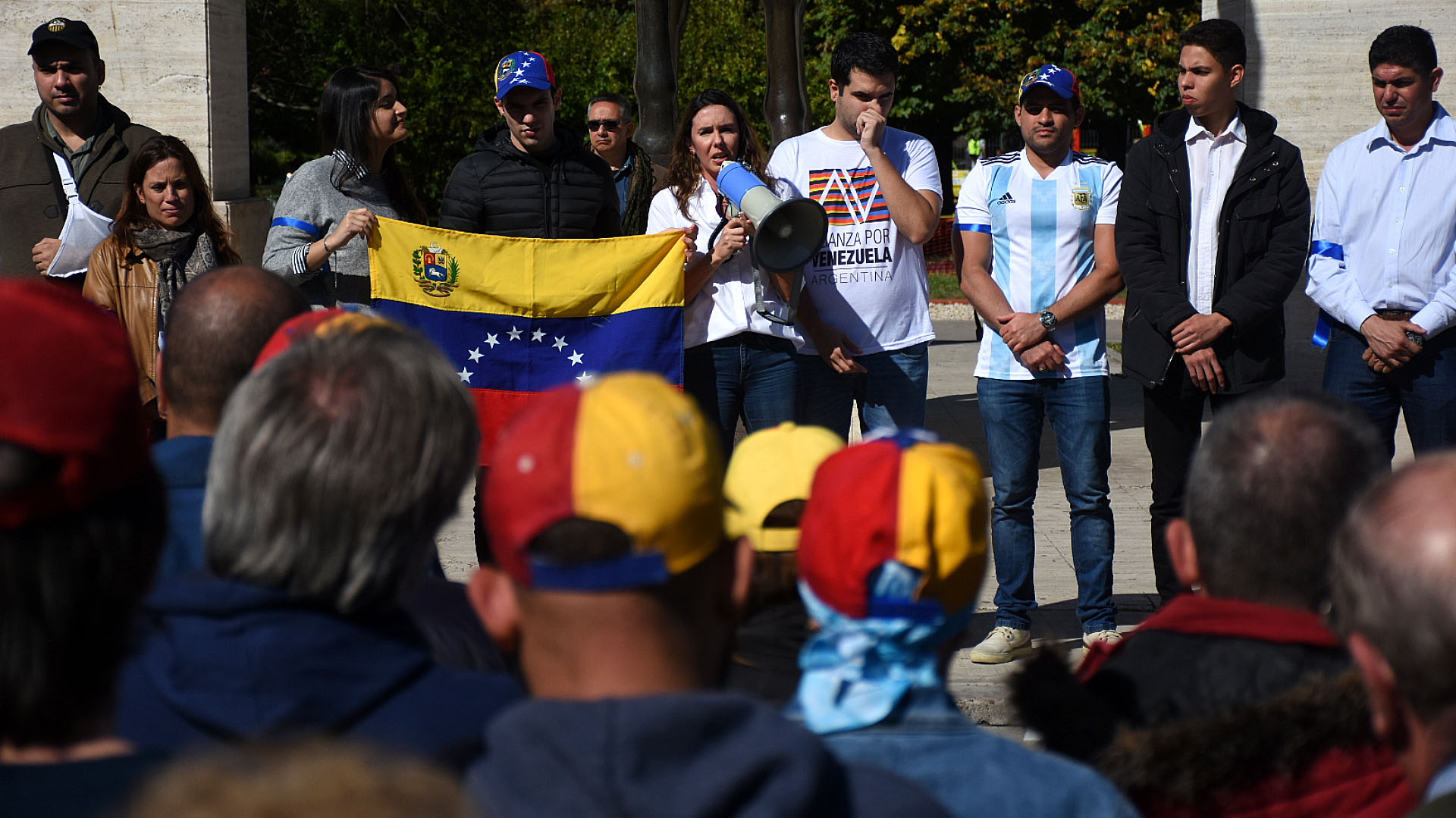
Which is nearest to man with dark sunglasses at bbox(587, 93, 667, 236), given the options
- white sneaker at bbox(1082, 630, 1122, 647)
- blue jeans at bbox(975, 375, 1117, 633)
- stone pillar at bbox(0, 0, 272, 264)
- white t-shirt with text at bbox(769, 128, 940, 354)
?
white t-shirt with text at bbox(769, 128, 940, 354)

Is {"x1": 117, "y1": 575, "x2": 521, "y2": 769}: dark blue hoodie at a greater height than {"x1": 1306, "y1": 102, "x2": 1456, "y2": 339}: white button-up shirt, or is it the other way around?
{"x1": 1306, "y1": 102, "x2": 1456, "y2": 339}: white button-up shirt

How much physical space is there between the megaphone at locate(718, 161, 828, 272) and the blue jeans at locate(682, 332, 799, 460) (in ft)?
1.26

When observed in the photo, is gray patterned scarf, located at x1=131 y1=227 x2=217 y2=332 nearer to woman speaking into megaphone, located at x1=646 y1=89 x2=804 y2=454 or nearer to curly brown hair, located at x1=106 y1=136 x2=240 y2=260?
curly brown hair, located at x1=106 y1=136 x2=240 y2=260

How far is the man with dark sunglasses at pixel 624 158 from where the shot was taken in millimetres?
6637

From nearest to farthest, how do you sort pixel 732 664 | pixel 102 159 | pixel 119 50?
1. pixel 732 664
2. pixel 102 159
3. pixel 119 50

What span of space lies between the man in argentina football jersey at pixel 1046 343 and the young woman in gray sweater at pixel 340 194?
227 centimetres

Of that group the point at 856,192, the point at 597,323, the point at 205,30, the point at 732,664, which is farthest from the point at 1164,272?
the point at 205,30

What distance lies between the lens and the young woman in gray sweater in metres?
5.27

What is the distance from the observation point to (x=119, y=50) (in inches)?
322

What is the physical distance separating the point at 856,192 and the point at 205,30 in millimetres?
4789

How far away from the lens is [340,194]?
5410 mm

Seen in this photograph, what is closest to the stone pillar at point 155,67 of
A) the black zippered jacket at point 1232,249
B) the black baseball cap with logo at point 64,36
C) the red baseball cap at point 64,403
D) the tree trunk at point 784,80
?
the black baseball cap with logo at point 64,36

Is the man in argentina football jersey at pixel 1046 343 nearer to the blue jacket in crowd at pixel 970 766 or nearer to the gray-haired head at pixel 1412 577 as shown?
the blue jacket in crowd at pixel 970 766

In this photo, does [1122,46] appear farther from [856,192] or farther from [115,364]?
[115,364]
